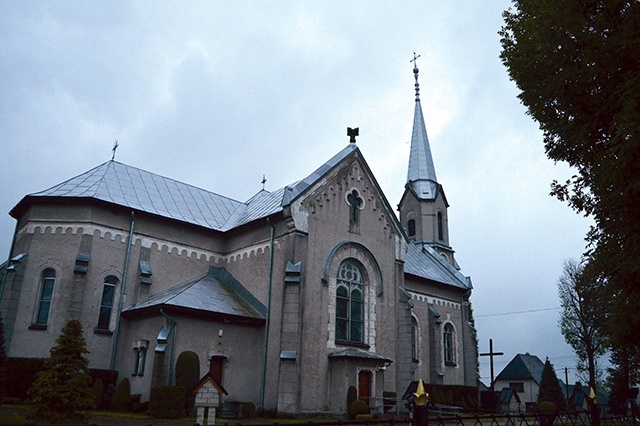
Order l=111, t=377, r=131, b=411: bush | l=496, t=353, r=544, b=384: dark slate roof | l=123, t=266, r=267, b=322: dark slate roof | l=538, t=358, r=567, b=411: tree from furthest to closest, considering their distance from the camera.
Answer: l=496, t=353, r=544, b=384: dark slate roof < l=538, t=358, r=567, b=411: tree < l=123, t=266, r=267, b=322: dark slate roof < l=111, t=377, r=131, b=411: bush

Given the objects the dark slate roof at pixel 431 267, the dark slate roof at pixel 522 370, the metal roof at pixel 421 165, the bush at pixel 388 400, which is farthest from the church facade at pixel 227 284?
the dark slate roof at pixel 522 370

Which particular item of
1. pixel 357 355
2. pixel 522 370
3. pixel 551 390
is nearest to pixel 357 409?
pixel 357 355

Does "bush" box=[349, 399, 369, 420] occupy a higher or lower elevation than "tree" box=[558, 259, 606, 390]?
lower

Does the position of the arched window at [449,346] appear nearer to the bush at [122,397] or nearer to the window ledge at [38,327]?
the bush at [122,397]

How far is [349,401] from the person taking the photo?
22953mm

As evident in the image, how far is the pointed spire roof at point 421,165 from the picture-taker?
44.2 m

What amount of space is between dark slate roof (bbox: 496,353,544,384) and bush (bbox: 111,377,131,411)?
52.6 metres

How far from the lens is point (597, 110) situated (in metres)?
13.4

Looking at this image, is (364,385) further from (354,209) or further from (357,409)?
(354,209)

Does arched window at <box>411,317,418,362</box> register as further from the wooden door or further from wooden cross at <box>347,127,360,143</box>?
wooden cross at <box>347,127,360,143</box>

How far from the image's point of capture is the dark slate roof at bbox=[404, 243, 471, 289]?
1404 inches

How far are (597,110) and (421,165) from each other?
32.2 metres

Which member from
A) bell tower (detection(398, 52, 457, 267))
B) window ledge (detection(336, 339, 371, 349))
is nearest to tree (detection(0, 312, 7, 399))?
window ledge (detection(336, 339, 371, 349))

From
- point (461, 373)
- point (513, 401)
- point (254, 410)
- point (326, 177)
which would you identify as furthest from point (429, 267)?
point (254, 410)
